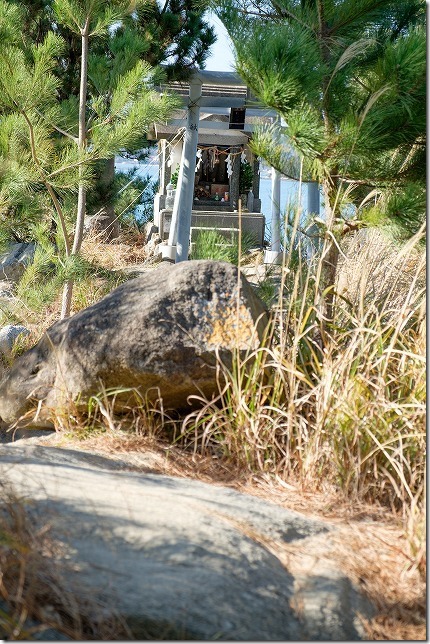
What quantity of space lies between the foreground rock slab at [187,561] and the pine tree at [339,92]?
57.2 inches

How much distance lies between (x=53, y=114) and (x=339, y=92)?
2.52 meters

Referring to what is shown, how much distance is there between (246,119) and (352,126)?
7108mm

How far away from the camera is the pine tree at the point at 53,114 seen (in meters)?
4.93

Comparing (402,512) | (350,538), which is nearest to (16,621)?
(350,538)

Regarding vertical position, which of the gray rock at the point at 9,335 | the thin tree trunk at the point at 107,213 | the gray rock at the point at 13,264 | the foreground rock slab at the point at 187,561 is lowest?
the gray rock at the point at 9,335

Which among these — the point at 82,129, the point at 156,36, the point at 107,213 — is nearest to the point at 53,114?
the point at 82,129

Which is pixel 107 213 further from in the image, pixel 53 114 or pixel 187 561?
pixel 187 561

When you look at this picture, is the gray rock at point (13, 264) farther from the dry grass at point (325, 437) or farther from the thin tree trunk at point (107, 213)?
the dry grass at point (325, 437)

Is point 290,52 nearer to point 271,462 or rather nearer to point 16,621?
point 271,462

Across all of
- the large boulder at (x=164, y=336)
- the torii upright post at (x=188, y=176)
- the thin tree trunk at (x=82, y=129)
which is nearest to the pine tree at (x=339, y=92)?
the large boulder at (x=164, y=336)

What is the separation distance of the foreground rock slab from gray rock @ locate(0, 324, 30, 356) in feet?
11.5

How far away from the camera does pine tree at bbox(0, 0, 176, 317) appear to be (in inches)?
194

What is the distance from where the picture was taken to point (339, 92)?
366cm

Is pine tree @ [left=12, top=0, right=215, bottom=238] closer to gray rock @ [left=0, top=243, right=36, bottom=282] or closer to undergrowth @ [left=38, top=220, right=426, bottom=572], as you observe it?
gray rock @ [left=0, top=243, right=36, bottom=282]
